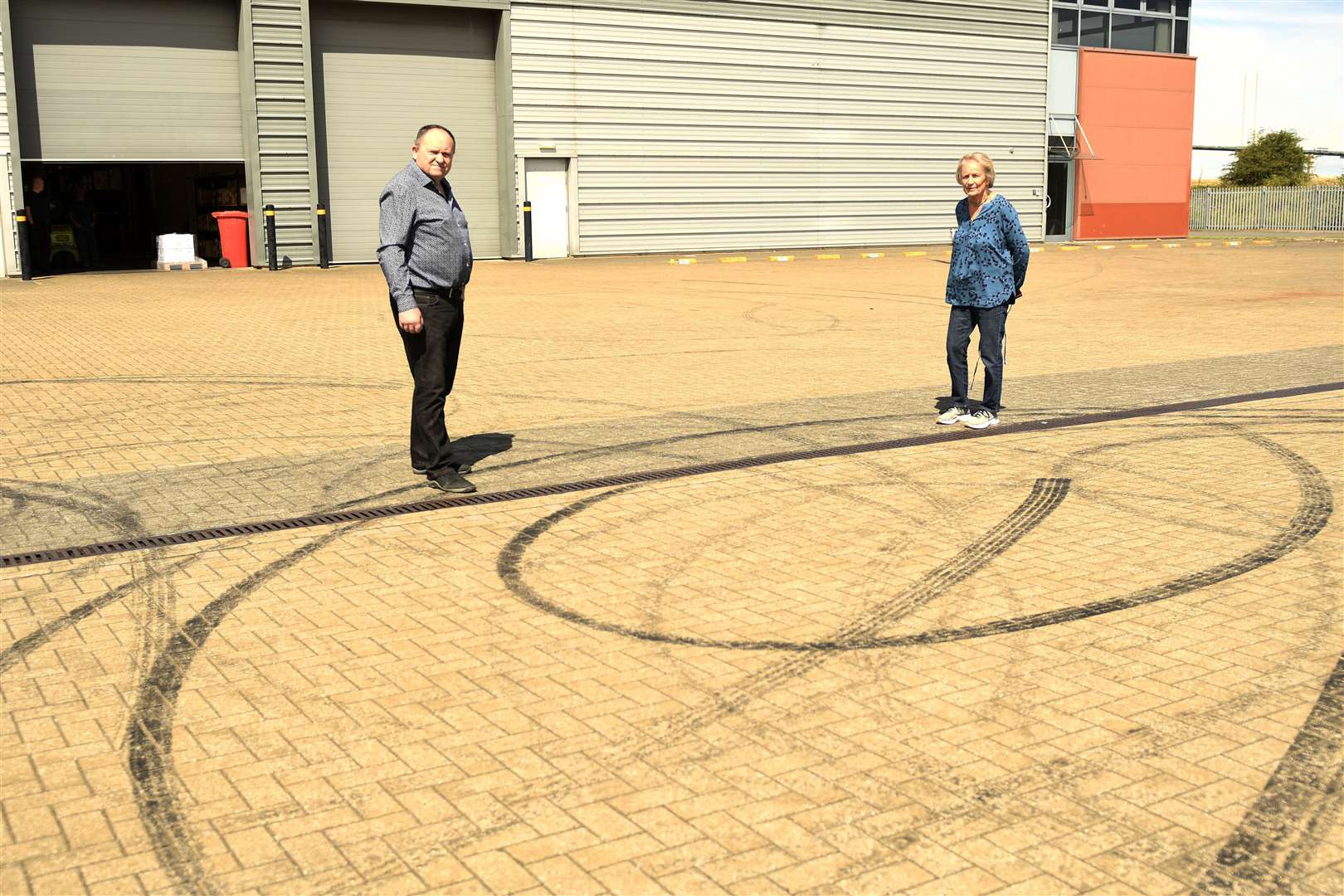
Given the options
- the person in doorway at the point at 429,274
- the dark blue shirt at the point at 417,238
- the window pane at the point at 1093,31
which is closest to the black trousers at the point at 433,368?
the person in doorway at the point at 429,274

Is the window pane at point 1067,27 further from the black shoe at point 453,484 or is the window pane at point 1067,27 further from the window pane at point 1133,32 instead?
the black shoe at point 453,484

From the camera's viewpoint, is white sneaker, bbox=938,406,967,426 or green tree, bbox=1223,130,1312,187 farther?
green tree, bbox=1223,130,1312,187

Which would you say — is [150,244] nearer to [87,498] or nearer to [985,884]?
Answer: [87,498]

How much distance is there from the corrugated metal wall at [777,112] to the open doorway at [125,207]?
21.9 feet

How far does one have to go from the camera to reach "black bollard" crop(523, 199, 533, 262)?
29.7 m

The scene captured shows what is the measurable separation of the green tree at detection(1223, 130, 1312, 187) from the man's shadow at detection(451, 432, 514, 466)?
58.0m

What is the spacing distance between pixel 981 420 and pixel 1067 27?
101 ft

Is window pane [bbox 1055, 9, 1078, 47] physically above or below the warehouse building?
above

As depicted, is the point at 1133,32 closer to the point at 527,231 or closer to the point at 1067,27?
the point at 1067,27

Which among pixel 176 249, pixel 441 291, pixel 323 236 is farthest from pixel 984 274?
pixel 176 249

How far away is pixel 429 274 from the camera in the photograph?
7.67m

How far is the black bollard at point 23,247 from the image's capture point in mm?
25203

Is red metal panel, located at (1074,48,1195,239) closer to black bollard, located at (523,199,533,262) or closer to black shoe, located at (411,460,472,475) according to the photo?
black bollard, located at (523,199,533,262)

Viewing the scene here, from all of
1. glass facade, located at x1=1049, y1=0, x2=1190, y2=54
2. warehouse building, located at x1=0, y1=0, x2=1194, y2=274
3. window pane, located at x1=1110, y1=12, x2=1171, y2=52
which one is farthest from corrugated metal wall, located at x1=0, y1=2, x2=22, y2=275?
window pane, located at x1=1110, y1=12, x2=1171, y2=52
